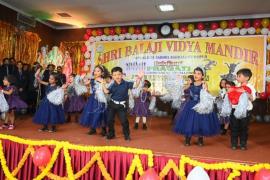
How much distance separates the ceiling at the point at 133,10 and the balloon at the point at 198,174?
452cm

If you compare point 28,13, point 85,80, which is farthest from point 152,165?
point 28,13

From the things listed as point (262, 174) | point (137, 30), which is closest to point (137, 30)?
point (137, 30)

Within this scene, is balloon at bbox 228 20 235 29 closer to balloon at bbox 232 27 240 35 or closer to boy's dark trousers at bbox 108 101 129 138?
balloon at bbox 232 27 240 35

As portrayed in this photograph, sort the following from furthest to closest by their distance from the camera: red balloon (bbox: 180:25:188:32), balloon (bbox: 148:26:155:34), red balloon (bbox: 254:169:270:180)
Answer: balloon (bbox: 148:26:155:34)
red balloon (bbox: 180:25:188:32)
red balloon (bbox: 254:169:270:180)

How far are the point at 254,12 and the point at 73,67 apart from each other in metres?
5.29

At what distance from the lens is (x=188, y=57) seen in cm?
788

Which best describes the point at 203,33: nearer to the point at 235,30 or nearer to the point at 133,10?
the point at 235,30

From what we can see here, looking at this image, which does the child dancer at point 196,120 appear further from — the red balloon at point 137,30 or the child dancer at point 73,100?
the red balloon at point 137,30

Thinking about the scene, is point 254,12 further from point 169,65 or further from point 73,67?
point 73,67

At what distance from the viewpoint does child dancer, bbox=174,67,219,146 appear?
375cm

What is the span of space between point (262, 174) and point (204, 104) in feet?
3.94

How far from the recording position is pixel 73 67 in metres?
8.88

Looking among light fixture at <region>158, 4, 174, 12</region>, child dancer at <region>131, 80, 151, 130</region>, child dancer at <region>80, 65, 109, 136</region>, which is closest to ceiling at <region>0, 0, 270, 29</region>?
light fixture at <region>158, 4, 174, 12</region>

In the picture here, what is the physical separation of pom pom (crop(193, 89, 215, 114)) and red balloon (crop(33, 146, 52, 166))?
6.35 ft
